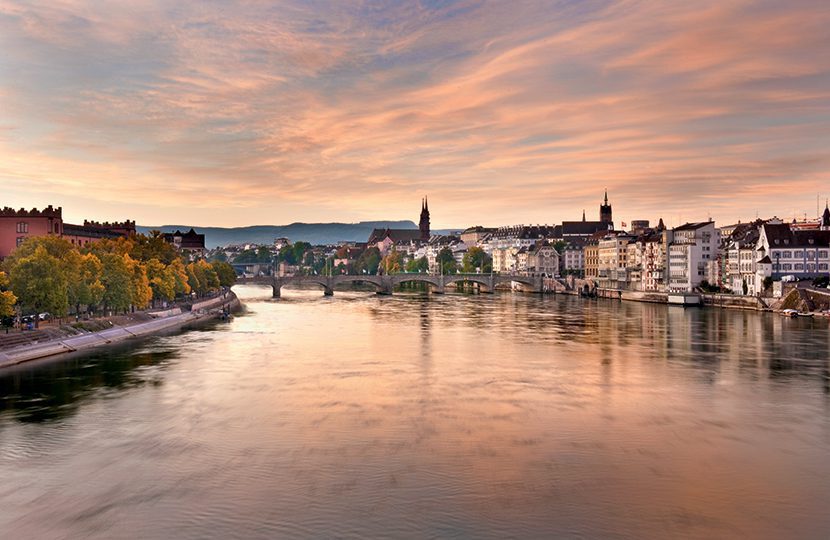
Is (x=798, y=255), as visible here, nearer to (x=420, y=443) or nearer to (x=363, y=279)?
(x=363, y=279)

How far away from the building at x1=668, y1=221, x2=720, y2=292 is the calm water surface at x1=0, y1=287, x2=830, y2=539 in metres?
53.7

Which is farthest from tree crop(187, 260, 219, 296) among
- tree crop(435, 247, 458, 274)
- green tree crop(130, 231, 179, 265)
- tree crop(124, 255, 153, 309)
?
tree crop(435, 247, 458, 274)

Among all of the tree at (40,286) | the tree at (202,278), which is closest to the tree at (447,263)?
the tree at (202,278)

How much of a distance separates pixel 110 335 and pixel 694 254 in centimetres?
8091

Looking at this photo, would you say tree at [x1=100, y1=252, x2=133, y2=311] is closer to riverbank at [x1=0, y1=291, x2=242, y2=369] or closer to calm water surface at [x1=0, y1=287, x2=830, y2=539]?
riverbank at [x1=0, y1=291, x2=242, y2=369]

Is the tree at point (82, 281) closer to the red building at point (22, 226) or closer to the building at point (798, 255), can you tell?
the red building at point (22, 226)

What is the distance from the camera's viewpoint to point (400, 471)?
24078 millimetres

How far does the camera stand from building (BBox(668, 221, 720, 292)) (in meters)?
106

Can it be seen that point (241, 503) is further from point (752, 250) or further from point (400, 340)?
point (752, 250)

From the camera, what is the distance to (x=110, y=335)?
185 ft

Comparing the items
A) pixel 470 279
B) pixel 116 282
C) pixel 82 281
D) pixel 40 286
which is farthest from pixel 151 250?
pixel 470 279

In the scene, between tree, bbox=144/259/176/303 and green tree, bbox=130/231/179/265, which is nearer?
tree, bbox=144/259/176/303

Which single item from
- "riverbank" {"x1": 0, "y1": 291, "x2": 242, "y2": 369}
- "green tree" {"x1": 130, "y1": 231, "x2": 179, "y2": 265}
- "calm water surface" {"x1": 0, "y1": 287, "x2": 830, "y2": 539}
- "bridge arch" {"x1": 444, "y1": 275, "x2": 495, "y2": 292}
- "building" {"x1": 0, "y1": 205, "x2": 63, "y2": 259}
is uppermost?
"building" {"x1": 0, "y1": 205, "x2": 63, "y2": 259}

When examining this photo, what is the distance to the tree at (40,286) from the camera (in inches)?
1950
